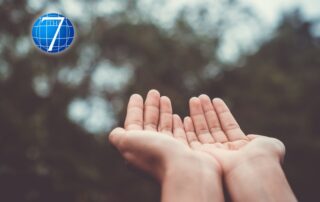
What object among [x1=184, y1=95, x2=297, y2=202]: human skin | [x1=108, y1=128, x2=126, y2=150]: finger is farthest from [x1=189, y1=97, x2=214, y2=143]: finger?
[x1=108, y1=128, x2=126, y2=150]: finger

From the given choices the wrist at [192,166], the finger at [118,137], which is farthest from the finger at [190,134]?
the finger at [118,137]

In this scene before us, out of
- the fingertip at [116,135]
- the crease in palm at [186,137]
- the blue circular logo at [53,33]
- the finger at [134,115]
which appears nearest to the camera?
the crease in palm at [186,137]

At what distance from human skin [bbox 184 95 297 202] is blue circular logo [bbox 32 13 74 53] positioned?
2.04m

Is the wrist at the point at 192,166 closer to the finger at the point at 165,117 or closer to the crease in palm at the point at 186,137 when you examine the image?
the crease in palm at the point at 186,137

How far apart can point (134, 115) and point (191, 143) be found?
1.21 feet

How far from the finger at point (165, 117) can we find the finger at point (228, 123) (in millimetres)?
320

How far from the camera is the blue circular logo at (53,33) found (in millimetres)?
4027

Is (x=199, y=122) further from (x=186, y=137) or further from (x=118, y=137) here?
(x=118, y=137)

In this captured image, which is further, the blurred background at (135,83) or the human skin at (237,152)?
the blurred background at (135,83)

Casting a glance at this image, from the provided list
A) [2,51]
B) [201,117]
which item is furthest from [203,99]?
[2,51]

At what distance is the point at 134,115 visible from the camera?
2309mm

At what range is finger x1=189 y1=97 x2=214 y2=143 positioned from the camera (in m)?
2.38

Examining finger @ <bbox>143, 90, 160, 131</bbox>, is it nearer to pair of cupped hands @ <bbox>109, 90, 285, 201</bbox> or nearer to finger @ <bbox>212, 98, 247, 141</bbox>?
pair of cupped hands @ <bbox>109, 90, 285, 201</bbox>

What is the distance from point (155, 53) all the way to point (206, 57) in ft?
7.52
